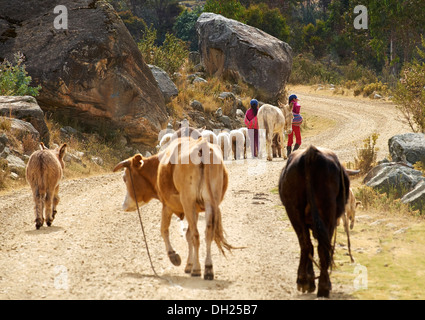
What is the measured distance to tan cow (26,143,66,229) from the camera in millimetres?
11516

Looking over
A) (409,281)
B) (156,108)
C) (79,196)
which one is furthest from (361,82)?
(409,281)

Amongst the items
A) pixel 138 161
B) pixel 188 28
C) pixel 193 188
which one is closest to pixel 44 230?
pixel 138 161

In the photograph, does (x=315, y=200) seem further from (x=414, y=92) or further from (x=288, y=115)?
(x=414, y=92)

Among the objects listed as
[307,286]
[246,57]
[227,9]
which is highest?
[227,9]

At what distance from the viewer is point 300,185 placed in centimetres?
763

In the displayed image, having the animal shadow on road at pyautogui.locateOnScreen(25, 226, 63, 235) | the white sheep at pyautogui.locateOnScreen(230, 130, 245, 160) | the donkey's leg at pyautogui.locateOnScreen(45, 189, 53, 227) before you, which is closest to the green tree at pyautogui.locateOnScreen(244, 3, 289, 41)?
the white sheep at pyautogui.locateOnScreen(230, 130, 245, 160)

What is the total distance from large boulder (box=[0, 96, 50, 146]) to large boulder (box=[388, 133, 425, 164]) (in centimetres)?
989

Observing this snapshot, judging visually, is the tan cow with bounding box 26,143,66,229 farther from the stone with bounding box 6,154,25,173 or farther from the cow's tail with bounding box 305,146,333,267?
the cow's tail with bounding box 305,146,333,267

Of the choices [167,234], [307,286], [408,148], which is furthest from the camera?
[408,148]

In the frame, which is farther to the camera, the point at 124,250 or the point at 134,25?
the point at 134,25

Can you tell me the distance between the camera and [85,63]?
20891mm

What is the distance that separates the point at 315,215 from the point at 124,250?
3916 mm

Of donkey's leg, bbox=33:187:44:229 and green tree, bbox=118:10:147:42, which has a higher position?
green tree, bbox=118:10:147:42

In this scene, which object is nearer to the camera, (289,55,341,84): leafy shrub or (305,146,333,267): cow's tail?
(305,146,333,267): cow's tail
